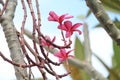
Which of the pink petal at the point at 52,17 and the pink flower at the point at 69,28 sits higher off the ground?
the pink petal at the point at 52,17

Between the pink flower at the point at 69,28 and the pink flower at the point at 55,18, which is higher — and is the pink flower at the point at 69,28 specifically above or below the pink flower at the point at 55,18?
below

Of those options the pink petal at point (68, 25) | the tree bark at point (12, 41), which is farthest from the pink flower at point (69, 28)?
the tree bark at point (12, 41)

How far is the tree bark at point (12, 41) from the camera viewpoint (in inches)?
29.7

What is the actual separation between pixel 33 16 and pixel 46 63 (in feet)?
0.34

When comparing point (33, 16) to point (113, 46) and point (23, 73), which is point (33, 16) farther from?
point (113, 46)

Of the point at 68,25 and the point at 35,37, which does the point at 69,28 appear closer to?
the point at 68,25

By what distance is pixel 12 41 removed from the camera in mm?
804

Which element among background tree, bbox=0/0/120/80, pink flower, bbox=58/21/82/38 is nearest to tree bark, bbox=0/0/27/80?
background tree, bbox=0/0/120/80

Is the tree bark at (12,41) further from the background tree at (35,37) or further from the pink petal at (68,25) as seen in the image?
the pink petal at (68,25)

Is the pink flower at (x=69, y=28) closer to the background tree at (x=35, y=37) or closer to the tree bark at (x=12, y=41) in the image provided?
the background tree at (x=35, y=37)

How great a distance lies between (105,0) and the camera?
181 cm

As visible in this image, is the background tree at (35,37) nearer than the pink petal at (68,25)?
Yes

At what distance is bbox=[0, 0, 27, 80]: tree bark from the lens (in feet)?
2.47

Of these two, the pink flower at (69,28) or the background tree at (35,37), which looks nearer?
the background tree at (35,37)
